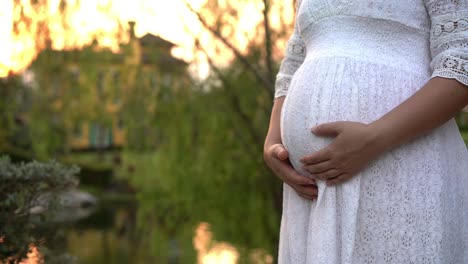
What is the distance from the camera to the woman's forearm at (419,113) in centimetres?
110

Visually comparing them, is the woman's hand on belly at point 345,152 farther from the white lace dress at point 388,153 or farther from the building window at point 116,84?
the building window at point 116,84

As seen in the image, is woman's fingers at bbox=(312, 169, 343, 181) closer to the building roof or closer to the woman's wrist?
the woman's wrist

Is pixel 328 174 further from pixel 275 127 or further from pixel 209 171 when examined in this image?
pixel 209 171

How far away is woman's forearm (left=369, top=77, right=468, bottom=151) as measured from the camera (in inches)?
43.3

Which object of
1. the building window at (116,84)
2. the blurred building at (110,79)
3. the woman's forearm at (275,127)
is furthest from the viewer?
the building window at (116,84)

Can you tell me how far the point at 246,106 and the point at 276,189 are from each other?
1904 mm

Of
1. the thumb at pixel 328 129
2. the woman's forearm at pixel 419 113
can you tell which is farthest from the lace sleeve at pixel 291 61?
the woman's forearm at pixel 419 113

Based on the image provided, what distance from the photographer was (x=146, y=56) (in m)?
7.89

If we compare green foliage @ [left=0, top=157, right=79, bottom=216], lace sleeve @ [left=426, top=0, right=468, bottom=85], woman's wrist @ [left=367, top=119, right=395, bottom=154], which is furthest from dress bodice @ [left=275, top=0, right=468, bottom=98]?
green foliage @ [left=0, top=157, right=79, bottom=216]

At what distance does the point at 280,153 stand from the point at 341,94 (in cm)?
19

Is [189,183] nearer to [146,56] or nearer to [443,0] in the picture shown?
[146,56]

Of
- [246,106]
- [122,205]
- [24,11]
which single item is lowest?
[122,205]

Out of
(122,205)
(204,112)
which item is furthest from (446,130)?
(122,205)

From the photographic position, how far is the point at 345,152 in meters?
1.12
